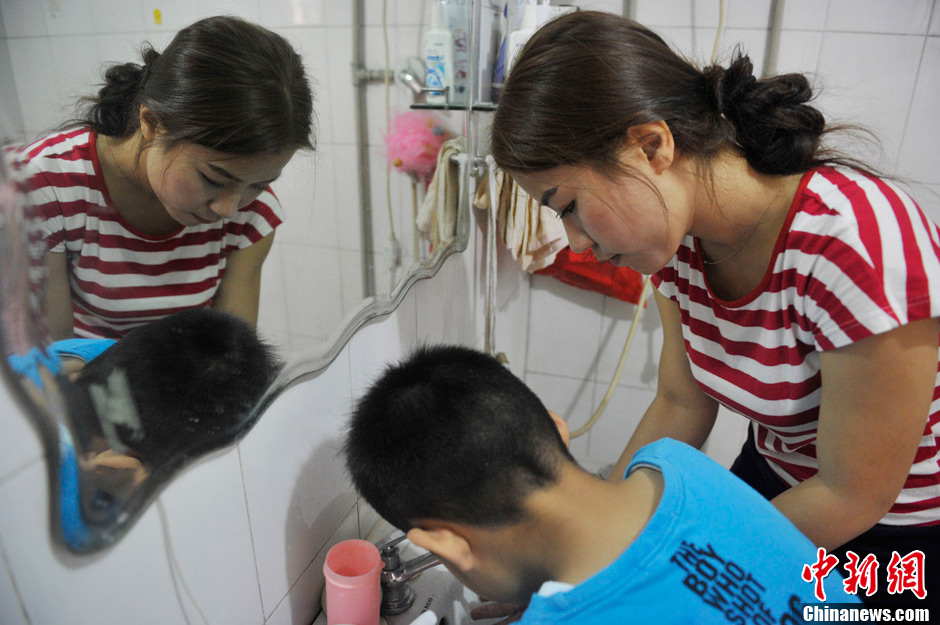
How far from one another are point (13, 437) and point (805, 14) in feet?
5.27

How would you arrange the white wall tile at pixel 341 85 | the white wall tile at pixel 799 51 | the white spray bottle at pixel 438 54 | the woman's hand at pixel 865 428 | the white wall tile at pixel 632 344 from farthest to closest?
the white wall tile at pixel 632 344 → the white wall tile at pixel 799 51 → the white spray bottle at pixel 438 54 → the white wall tile at pixel 341 85 → the woman's hand at pixel 865 428

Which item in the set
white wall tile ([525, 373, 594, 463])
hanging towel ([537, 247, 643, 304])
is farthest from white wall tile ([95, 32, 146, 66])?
white wall tile ([525, 373, 594, 463])

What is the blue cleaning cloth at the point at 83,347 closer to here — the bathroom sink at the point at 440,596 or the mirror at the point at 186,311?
the mirror at the point at 186,311

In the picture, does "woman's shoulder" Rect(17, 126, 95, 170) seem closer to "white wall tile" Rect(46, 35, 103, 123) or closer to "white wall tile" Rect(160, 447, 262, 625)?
"white wall tile" Rect(46, 35, 103, 123)

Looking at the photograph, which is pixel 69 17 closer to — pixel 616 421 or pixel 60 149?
pixel 60 149

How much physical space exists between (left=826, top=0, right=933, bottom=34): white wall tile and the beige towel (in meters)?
0.77

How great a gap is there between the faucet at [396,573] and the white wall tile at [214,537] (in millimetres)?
214

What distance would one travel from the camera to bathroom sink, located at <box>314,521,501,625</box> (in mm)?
874

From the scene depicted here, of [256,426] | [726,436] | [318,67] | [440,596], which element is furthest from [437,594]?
[726,436]

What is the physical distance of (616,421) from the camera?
1.79 metres

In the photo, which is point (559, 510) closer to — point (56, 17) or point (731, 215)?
point (731, 215)

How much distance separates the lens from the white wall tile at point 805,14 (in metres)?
1.30

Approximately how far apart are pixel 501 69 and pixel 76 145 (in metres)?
1.04

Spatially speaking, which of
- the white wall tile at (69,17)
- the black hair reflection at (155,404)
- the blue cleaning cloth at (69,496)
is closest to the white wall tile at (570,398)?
the black hair reflection at (155,404)
